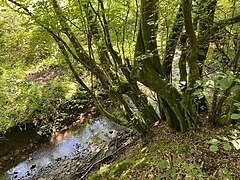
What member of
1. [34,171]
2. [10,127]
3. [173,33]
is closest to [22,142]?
[10,127]

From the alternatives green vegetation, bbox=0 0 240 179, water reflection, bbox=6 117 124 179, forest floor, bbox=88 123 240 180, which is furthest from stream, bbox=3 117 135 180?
forest floor, bbox=88 123 240 180

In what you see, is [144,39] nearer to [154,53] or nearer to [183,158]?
[154,53]

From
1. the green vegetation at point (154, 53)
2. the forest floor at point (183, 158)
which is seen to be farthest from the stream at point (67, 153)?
the forest floor at point (183, 158)

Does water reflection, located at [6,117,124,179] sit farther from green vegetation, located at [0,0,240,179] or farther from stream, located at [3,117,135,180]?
green vegetation, located at [0,0,240,179]

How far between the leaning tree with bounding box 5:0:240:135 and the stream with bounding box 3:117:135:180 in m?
1.59

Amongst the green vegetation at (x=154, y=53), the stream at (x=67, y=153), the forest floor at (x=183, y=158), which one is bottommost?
the stream at (x=67, y=153)

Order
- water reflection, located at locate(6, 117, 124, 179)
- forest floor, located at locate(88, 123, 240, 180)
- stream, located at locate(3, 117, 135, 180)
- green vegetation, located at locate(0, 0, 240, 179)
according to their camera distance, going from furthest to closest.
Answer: water reflection, located at locate(6, 117, 124, 179) < stream, located at locate(3, 117, 135, 180) < green vegetation, located at locate(0, 0, 240, 179) < forest floor, located at locate(88, 123, 240, 180)

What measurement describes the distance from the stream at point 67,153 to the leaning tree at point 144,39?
159 centimetres

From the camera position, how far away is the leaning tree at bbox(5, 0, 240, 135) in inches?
104

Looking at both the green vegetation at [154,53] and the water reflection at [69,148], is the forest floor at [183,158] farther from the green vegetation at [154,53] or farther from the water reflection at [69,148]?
the water reflection at [69,148]

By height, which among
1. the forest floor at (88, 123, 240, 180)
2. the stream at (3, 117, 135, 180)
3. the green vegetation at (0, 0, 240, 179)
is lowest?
the stream at (3, 117, 135, 180)

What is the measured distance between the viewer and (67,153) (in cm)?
Result: 551

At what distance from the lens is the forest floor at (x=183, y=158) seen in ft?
7.89

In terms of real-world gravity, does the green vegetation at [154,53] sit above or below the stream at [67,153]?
above
